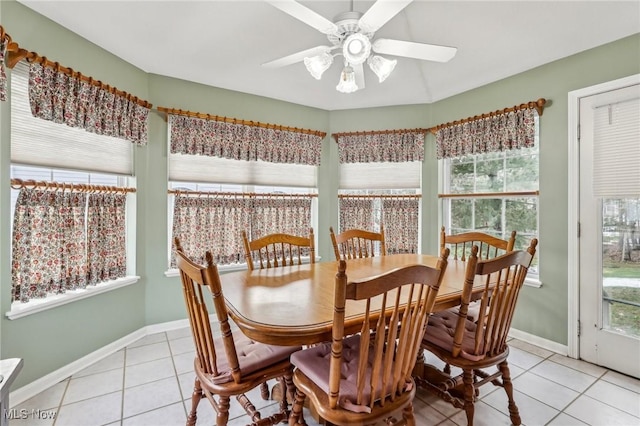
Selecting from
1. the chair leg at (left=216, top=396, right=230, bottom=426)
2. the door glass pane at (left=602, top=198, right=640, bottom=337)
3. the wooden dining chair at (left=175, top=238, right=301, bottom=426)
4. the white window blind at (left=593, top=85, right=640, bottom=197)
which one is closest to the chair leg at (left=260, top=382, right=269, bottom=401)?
the wooden dining chair at (left=175, top=238, right=301, bottom=426)

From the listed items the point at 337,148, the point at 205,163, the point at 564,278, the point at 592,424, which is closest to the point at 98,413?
the point at 205,163

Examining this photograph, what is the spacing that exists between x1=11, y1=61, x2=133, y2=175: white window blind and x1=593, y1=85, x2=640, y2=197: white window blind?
4.03 m

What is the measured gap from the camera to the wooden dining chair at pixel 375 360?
1.08 m

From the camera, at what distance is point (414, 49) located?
182cm

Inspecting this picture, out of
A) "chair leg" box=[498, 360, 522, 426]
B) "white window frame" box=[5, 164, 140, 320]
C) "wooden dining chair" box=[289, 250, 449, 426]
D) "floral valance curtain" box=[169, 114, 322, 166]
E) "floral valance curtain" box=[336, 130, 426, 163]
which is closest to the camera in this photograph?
"wooden dining chair" box=[289, 250, 449, 426]

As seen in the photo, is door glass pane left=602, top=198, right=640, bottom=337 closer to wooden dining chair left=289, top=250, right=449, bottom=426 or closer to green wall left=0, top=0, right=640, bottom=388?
green wall left=0, top=0, right=640, bottom=388

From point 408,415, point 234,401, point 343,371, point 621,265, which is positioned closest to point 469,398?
point 408,415

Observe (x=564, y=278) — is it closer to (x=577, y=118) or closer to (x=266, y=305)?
(x=577, y=118)

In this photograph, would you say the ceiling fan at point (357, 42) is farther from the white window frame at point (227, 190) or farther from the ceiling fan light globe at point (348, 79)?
the white window frame at point (227, 190)

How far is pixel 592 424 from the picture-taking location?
5.80 ft

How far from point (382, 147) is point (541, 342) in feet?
8.36

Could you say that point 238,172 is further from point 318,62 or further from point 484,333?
point 484,333

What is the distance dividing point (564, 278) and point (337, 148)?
2.69m

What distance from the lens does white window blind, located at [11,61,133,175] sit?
6.50ft
